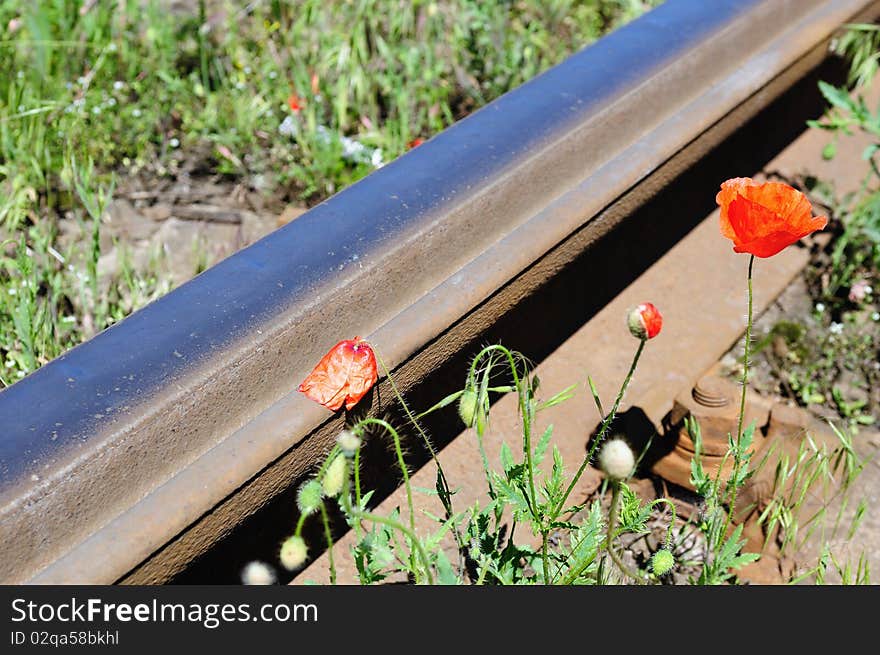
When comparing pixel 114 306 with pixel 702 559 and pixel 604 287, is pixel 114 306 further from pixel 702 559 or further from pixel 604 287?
pixel 702 559

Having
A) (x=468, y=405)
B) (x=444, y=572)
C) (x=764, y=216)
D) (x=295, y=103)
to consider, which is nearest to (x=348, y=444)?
(x=468, y=405)

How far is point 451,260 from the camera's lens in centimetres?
204

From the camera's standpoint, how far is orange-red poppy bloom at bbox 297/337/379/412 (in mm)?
1645

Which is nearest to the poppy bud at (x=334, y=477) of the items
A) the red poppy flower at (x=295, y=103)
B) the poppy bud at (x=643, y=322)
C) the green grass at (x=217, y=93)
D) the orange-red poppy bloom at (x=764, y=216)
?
the poppy bud at (x=643, y=322)

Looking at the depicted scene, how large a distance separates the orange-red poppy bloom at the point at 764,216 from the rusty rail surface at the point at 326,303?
0.47 meters

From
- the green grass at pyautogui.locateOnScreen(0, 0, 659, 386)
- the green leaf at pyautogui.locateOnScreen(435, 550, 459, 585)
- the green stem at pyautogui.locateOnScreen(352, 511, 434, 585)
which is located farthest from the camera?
the green grass at pyautogui.locateOnScreen(0, 0, 659, 386)

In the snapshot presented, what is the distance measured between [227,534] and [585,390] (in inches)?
38.5

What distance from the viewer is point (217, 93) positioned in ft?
10.5

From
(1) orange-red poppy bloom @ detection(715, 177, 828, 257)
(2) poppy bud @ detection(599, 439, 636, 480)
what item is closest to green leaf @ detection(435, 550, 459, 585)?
(2) poppy bud @ detection(599, 439, 636, 480)

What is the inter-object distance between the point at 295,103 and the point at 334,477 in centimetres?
180

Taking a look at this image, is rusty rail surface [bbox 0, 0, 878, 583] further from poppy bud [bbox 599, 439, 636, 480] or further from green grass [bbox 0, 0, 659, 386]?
green grass [bbox 0, 0, 659, 386]

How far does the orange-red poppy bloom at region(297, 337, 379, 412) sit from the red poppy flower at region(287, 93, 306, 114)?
4.98 feet

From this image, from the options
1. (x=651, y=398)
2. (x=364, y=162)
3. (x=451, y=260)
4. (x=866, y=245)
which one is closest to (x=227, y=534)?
(x=451, y=260)

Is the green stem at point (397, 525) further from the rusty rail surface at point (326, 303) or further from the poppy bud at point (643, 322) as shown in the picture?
the poppy bud at point (643, 322)
